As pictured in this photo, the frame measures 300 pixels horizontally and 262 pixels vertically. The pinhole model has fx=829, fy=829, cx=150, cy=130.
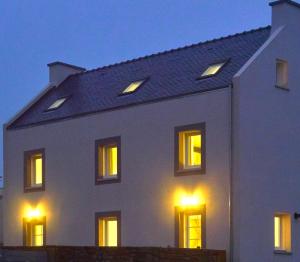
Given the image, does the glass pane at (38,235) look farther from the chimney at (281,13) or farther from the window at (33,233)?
the chimney at (281,13)

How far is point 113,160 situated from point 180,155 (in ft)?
10.8

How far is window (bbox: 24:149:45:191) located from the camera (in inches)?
1208

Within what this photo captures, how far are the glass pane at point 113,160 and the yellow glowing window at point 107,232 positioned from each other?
158 centimetres

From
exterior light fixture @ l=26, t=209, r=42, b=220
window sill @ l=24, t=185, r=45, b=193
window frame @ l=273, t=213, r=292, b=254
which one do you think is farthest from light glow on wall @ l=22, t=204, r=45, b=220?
window frame @ l=273, t=213, r=292, b=254

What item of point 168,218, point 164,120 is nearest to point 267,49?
point 164,120

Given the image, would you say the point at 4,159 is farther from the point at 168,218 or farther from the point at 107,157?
the point at 168,218

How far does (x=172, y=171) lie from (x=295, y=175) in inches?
150

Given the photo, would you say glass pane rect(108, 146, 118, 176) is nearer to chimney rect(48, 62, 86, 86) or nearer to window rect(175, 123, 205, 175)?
window rect(175, 123, 205, 175)

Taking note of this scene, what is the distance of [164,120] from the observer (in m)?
26.1

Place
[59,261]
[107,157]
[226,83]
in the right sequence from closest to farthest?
1. [59,261]
2. [226,83]
3. [107,157]

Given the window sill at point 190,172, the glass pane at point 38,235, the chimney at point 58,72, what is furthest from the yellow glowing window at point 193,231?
the chimney at point 58,72

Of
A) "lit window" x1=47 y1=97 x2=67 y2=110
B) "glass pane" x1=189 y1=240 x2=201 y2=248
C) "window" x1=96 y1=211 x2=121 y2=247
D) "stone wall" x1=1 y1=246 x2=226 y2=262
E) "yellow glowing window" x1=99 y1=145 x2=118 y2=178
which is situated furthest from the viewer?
"lit window" x1=47 y1=97 x2=67 y2=110

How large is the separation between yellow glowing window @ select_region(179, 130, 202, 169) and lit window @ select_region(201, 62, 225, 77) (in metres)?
2.09

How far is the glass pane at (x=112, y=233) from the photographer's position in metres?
27.6
